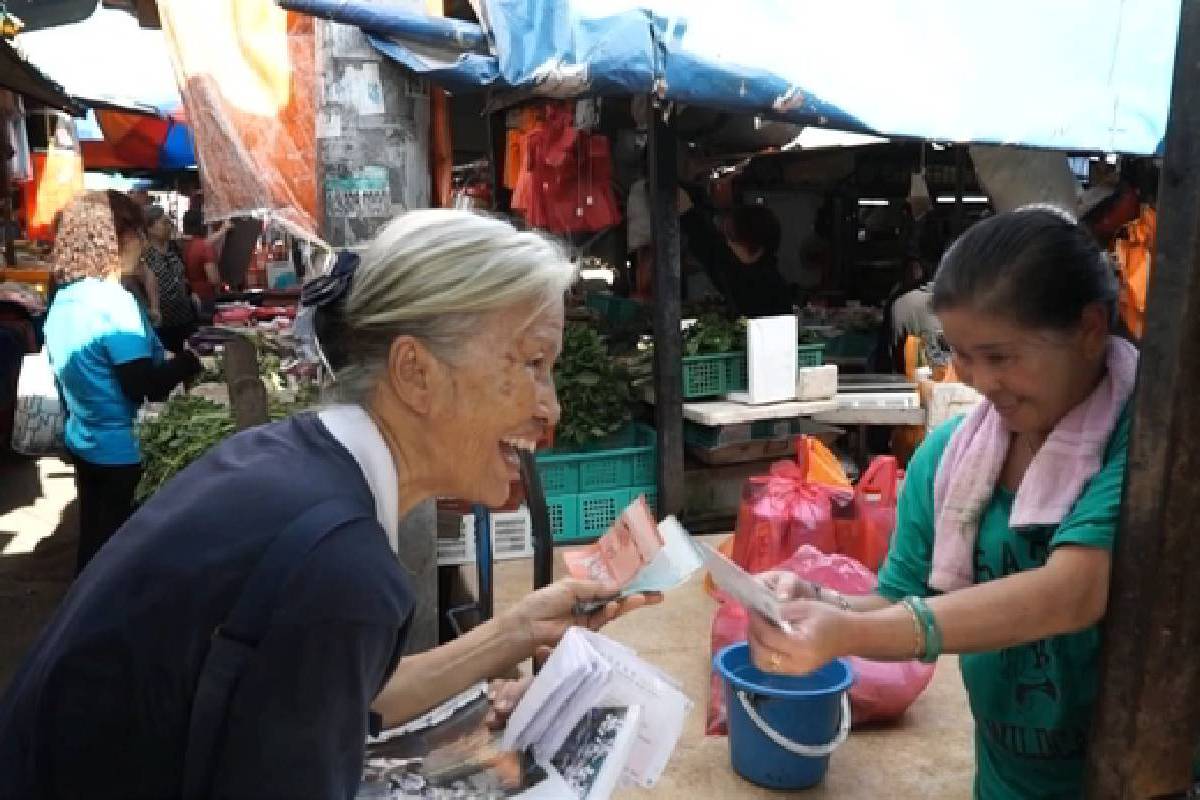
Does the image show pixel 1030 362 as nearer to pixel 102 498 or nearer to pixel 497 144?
pixel 102 498

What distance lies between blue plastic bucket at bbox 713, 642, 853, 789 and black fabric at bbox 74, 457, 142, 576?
3.27m

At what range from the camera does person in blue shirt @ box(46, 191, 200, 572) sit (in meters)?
4.57

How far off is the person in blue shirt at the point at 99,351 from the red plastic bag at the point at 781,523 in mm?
2664

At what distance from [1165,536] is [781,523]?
2.86 meters

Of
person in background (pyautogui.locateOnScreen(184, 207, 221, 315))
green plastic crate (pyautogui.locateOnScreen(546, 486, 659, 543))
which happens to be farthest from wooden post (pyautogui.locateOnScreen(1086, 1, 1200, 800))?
person in background (pyautogui.locateOnScreen(184, 207, 221, 315))

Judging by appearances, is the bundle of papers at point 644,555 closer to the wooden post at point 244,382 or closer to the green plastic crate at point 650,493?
the wooden post at point 244,382

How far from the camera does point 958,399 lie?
5105 millimetres

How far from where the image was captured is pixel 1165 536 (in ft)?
4.52

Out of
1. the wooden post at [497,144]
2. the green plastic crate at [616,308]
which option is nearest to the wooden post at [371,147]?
the green plastic crate at [616,308]

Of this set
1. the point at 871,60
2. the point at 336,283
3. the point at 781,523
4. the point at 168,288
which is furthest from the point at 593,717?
the point at 168,288

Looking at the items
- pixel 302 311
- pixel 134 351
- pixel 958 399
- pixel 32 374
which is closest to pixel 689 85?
pixel 958 399

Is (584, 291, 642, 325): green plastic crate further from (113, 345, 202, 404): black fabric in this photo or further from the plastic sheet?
the plastic sheet

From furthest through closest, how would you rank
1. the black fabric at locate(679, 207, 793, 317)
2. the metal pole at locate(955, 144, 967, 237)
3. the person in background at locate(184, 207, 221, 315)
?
the person in background at locate(184, 207, 221, 315) < the metal pole at locate(955, 144, 967, 237) < the black fabric at locate(679, 207, 793, 317)

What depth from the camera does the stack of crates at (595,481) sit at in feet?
17.6
